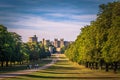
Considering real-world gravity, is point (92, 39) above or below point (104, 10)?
below

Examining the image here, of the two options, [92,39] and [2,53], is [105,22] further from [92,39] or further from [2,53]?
[2,53]

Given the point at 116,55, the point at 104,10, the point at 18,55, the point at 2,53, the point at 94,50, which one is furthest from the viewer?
the point at 18,55

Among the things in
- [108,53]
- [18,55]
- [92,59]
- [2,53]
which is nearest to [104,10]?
[108,53]

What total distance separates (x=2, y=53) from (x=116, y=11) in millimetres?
46741

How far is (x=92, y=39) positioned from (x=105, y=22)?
13.7m

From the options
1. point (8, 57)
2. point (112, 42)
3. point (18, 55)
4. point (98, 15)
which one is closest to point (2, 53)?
point (8, 57)

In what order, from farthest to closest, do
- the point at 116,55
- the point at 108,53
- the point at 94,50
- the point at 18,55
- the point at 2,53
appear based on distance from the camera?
the point at 18,55 < the point at 2,53 < the point at 94,50 < the point at 108,53 < the point at 116,55

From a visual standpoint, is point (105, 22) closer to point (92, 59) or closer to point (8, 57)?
point (92, 59)

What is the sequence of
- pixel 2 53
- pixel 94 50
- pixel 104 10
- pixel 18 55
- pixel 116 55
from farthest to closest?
pixel 18 55 → pixel 2 53 → pixel 94 50 → pixel 104 10 → pixel 116 55

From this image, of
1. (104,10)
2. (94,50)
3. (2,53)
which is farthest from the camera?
(2,53)

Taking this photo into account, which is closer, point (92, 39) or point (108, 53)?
point (108, 53)

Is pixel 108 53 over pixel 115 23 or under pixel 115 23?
under

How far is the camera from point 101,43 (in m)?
78.6

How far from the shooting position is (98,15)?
263 ft
